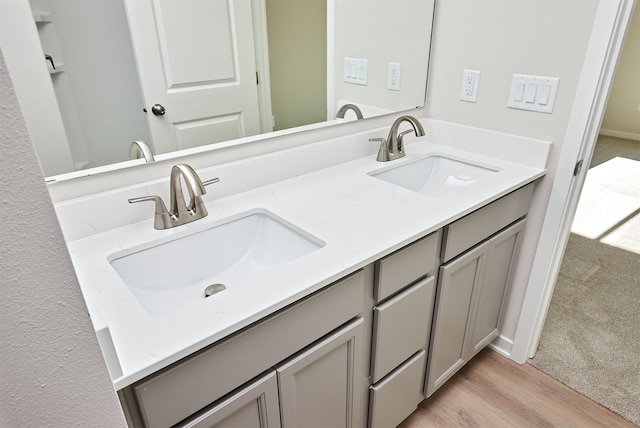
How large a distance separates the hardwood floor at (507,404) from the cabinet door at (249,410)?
81 centimetres

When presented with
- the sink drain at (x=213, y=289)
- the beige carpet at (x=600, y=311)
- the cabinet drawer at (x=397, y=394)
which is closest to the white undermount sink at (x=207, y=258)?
the sink drain at (x=213, y=289)

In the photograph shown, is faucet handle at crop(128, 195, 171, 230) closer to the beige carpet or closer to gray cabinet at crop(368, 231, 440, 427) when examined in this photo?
gray cabinet at crop(368, 231, 440, 427)

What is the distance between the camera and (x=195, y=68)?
1.18 m

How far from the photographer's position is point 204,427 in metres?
0.79

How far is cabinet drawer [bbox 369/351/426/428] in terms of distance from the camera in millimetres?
1242

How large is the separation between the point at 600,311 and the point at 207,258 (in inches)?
80.0

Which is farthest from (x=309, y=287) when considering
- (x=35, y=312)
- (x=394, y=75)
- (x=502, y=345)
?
(x=502, y=345)

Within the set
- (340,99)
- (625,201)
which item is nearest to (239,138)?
(340,99)

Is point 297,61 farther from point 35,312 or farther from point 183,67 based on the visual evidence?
point 35,312

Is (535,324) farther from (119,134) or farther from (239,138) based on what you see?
(119,134)

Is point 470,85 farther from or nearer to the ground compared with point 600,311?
farther from the ground

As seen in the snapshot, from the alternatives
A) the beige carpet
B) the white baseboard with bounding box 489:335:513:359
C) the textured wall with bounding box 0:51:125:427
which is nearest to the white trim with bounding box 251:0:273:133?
the textured wall with bounding box 0:51:125:427

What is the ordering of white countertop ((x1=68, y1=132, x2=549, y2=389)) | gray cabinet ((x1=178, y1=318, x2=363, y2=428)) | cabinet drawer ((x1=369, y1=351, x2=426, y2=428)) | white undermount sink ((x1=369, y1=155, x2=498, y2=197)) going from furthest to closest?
white undermount sink ((x1=369, y1=155, x2=498, y2=197))
cabinet drawer ((x1=369, y1=351, x2=426, y2=428))
gray cabinet ((x1=178, y1=318, x2=363, y2=428))
white countertop ((x1=68, y1=132, x2=549, y2=389))

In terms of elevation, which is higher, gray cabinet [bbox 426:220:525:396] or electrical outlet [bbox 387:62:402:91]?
electrical outlet [bbox 387:62:402:91]
